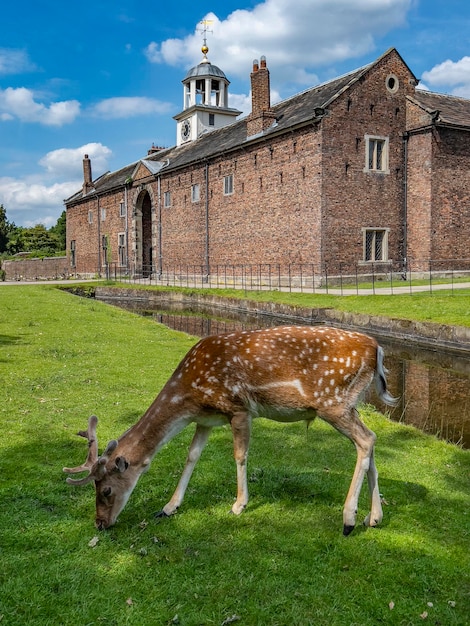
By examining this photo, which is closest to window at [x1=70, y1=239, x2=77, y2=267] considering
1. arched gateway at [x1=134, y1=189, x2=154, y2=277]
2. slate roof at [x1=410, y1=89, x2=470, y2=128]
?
arched gateway at [x1=134, y1=189, x2=154, y2=277]

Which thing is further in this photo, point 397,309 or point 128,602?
point 397,309

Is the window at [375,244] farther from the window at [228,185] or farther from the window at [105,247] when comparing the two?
the window at [105,247]

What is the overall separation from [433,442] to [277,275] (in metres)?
27.6

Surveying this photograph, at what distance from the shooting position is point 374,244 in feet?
113

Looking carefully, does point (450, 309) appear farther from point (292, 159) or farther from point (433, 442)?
point (292, 159)

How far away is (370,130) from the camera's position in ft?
111

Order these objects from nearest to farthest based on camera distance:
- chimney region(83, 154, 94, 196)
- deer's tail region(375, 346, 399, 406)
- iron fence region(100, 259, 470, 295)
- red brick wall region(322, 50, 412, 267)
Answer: deer's tail region(375, 346, 399, 406) < iron fence region(100, 259, 470, 295) < red brick wall region(322, 50, 412, 267) < chimney region(83, 154, 94, 196)

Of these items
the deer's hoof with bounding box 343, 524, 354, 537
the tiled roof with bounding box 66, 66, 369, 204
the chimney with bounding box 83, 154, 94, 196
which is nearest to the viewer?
the deer's hoof with bounding box 343, 524, 354, 537

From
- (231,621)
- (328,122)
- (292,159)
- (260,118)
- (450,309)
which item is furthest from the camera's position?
(260,118)

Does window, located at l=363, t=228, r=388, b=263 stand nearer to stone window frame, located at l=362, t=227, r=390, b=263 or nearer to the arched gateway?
stone window frame, located at l=362, t=227, r=390, b=263

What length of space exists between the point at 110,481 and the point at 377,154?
33257 millimetres

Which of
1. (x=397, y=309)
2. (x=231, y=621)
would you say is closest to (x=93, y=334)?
(x=397, y=309)

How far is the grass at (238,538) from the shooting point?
4.00 metres

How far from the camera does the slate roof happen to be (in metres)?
33.2
